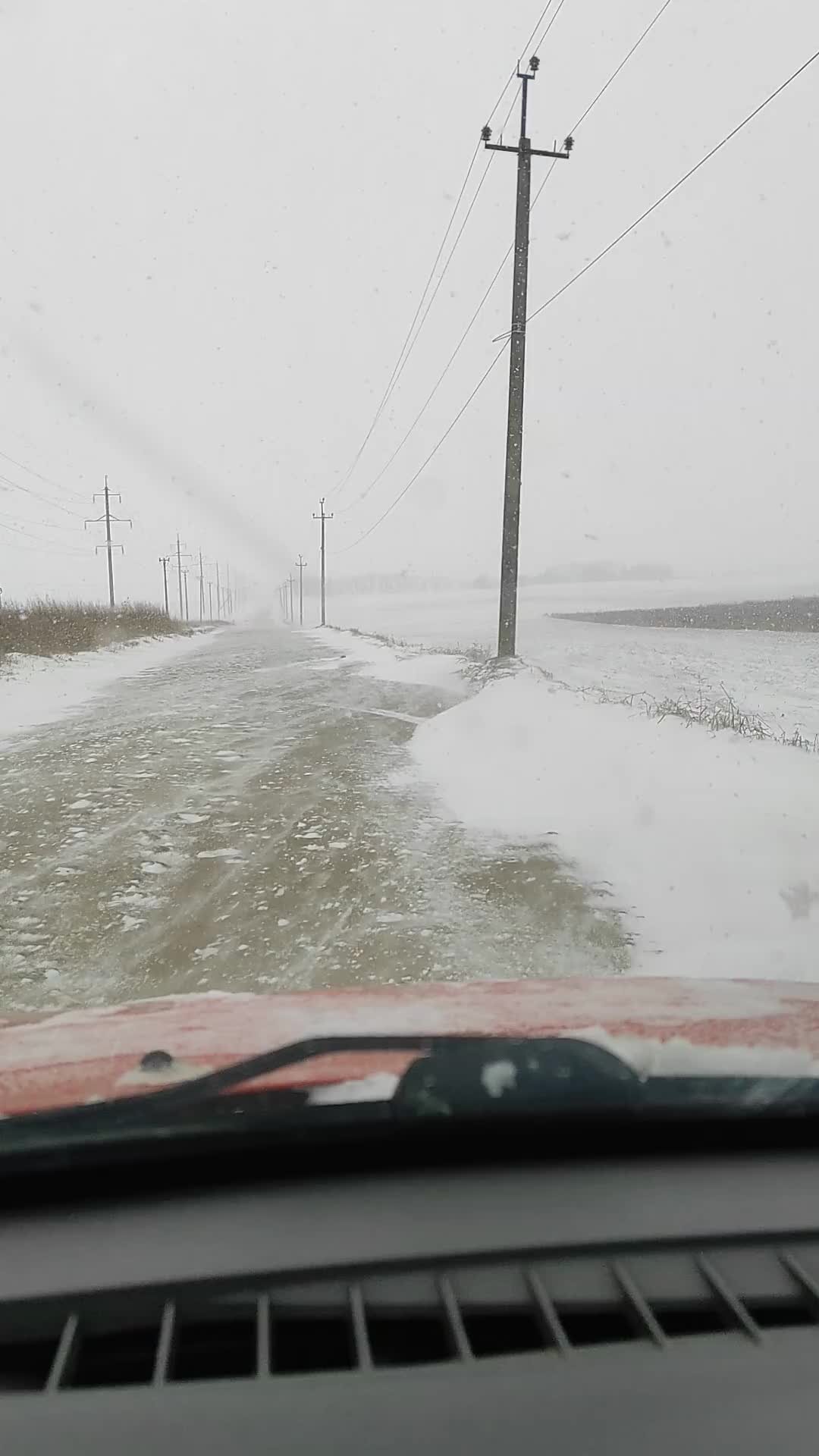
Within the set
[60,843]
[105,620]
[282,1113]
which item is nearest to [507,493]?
[60,843]

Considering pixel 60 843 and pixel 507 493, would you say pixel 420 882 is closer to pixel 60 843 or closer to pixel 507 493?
pixel 60 843

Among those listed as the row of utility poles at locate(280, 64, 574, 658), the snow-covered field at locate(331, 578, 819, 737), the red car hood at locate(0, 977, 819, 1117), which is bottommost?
the snow-covered field at locate(331, 578, 819, 737)

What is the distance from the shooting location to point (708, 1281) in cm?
150

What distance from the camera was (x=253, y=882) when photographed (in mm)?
5527

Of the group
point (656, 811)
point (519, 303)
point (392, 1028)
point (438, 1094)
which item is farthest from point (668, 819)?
point (519, 303)

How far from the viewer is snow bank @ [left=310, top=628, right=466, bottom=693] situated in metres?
18.8

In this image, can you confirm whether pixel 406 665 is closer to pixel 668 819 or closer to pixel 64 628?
pixel 64 628

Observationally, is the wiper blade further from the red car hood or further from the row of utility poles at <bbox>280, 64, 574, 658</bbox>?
the row of utility poles at <bbox>280, 64, 574, 658</bbox>

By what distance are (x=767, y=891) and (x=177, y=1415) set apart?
446cm

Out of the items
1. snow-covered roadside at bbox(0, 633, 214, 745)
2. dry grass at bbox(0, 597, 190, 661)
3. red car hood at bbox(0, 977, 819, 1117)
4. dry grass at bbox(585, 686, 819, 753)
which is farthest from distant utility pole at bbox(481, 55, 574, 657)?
red car hood at bbox(0, 977, 819, 1117)

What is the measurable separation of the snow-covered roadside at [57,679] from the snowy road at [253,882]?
11.7ft

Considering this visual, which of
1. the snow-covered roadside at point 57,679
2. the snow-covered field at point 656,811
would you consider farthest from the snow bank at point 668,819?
the snow-covered roadside at point 57,679

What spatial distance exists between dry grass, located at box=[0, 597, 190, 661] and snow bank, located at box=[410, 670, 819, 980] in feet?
52.6

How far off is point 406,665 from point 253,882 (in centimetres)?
1752
